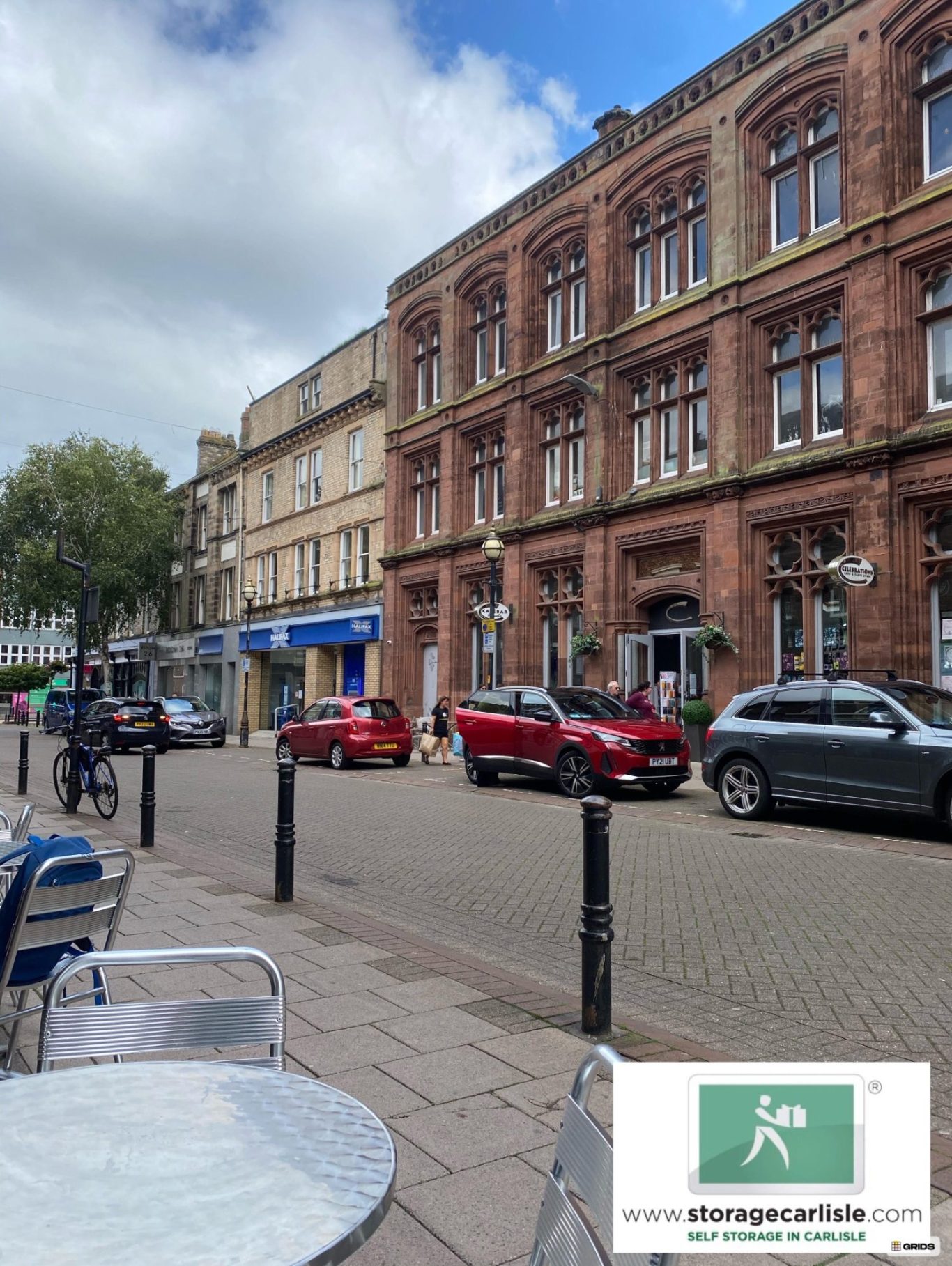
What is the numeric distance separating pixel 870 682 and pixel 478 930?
7161mm

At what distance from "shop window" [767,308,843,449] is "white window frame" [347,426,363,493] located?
1810 cm

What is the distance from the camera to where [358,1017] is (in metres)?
4.79

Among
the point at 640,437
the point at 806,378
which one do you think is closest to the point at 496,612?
the point at 640,437

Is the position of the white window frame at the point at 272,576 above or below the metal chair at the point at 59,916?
above

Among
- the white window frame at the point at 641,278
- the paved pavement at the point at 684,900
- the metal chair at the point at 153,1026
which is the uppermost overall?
the white window frame at the point at 641,278

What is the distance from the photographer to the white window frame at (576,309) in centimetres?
2628

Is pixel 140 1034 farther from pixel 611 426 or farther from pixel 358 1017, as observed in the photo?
pixel 611 426

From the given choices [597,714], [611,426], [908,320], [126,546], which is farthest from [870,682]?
[126,546]

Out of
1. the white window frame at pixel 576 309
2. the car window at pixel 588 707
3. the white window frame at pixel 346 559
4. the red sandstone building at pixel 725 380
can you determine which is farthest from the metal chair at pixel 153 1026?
the white window frame at pixel 346 559

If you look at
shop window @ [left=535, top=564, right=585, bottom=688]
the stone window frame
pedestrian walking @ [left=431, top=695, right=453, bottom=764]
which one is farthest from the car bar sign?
pedestrian walking @ [left=431, top=695, right=453, bottom=764]

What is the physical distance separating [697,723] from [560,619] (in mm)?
6598

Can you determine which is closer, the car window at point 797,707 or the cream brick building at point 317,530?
the car window at point 797,707

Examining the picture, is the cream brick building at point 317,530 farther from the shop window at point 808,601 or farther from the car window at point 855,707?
the car window at point 855,707

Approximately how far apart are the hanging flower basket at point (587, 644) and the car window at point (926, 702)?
11757 millimetres
